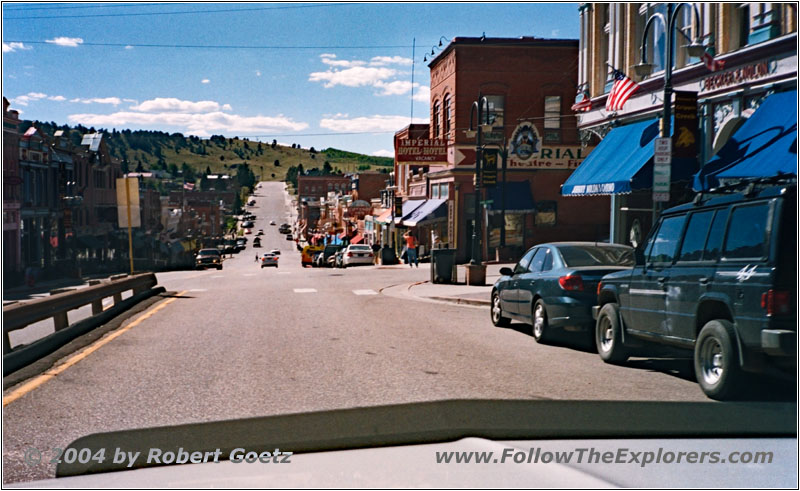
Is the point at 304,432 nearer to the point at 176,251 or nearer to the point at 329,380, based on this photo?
the point at 329,380

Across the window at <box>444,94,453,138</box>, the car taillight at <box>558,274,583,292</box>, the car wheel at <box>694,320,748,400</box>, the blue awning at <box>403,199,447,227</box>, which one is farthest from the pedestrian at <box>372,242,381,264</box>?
the car wheel at <box>694,320,748,400</box>

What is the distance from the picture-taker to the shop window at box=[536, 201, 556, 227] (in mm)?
48544

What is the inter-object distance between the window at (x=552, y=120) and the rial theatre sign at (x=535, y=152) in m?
0.52

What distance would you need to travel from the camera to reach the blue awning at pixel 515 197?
1857 inches

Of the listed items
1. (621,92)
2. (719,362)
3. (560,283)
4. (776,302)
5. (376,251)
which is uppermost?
(621,92)

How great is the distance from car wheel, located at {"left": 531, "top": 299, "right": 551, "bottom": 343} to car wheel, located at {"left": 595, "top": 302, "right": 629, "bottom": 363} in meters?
1.46

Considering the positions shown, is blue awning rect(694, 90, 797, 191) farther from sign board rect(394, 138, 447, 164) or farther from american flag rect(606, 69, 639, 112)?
sign board rect(394, 138, 447, 164)

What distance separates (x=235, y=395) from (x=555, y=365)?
4284 millimetres

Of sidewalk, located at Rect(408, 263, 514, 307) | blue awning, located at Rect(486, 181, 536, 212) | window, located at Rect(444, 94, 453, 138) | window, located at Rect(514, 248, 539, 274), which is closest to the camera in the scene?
window, located at Rect(514, 248, 539, 274)

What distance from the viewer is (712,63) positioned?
20.2m

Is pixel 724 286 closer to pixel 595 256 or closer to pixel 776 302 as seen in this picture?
pixel 776 302

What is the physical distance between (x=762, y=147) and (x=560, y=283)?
7.34 meters

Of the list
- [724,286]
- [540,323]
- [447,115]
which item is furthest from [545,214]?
[724,286]

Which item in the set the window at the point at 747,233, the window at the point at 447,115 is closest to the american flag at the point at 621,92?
the window at the point at 747,233
